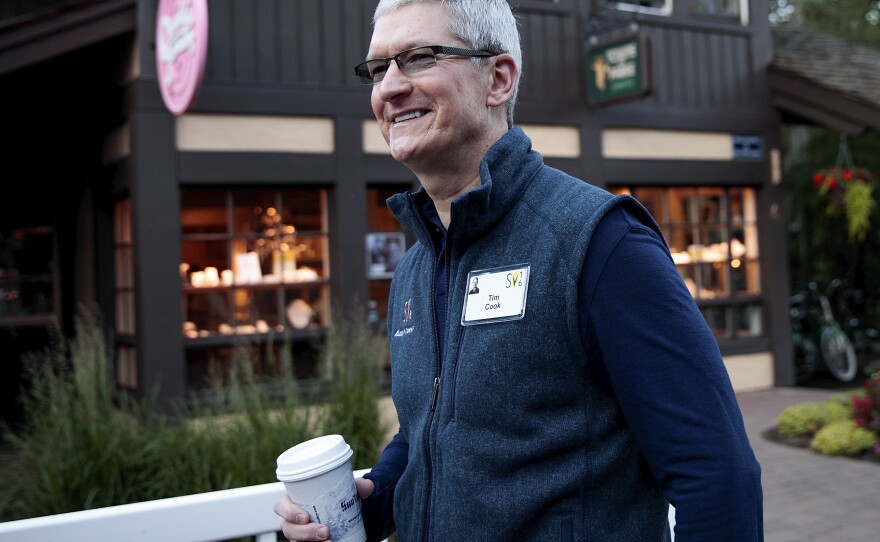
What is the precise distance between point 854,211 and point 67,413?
8.63 metres

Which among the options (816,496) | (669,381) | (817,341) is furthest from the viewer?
(817,341)

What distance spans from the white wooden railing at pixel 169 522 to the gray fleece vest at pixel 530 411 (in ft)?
2.29

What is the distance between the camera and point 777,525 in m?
4.88

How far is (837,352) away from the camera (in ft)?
34.4

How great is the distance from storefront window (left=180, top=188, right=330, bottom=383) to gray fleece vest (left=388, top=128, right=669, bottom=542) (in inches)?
236

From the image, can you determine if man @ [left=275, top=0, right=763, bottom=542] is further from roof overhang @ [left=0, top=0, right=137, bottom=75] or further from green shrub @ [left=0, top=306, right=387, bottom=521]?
roof overhang @ [left=0, top=0, right=137, bottom=75]

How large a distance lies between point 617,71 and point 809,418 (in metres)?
3.77

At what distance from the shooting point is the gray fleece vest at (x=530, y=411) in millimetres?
1307

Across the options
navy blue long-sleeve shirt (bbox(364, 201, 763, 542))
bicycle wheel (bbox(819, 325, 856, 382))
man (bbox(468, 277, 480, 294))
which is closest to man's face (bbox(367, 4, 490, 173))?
→ man (bbox(468, 277, 480, 294))

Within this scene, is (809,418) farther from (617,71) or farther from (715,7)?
(715,7)

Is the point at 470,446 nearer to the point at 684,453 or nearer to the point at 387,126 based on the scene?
the point at 684,453

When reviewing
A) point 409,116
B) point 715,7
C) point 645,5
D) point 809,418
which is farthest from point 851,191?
point 409,116

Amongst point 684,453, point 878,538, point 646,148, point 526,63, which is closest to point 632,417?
point 684,453

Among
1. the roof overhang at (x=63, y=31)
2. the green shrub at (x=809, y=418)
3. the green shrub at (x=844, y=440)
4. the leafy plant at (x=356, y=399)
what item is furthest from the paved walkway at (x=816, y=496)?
the roof overhang at (x=63, y=31)
